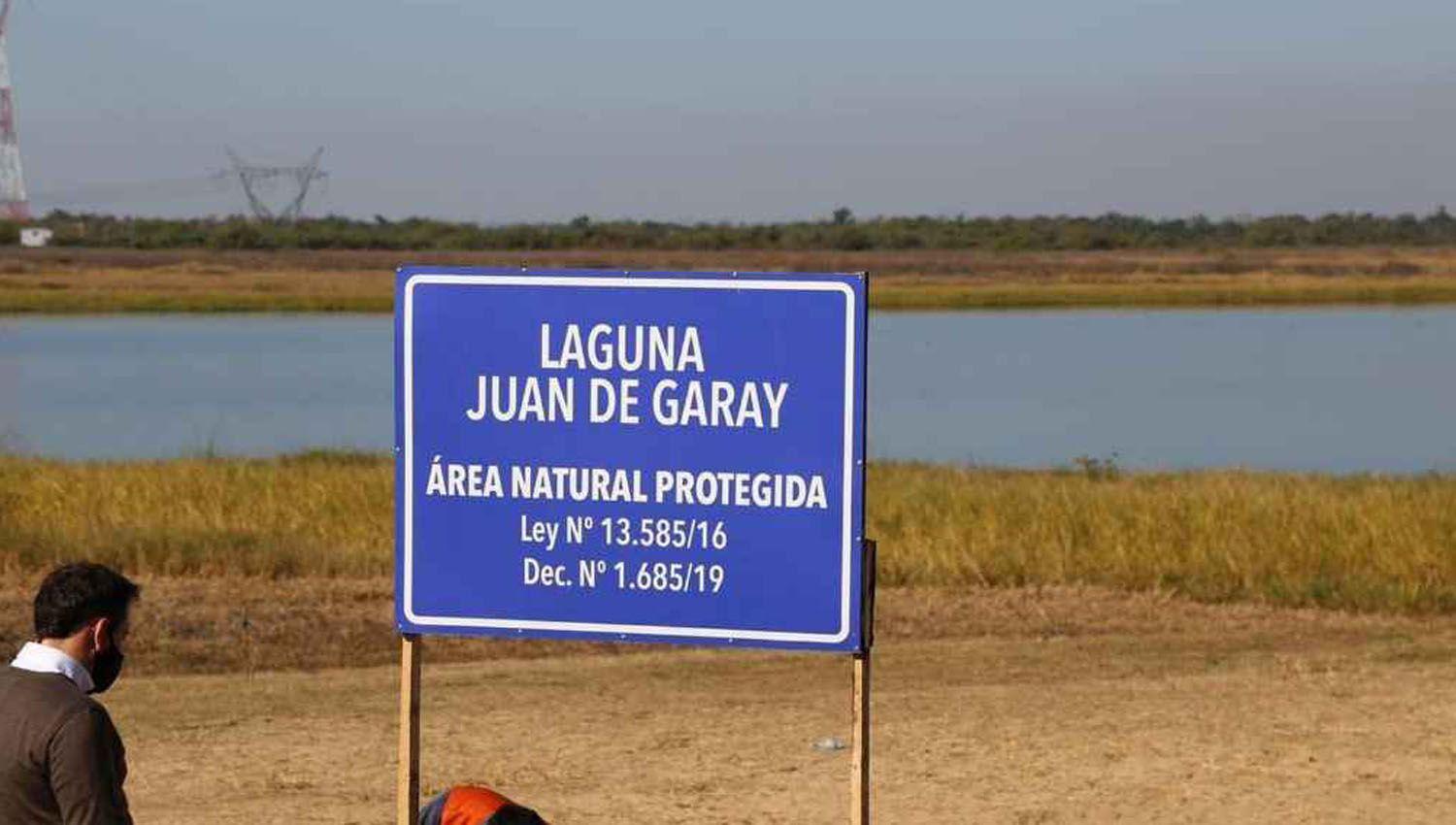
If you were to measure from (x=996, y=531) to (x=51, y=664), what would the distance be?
13415 millimetres

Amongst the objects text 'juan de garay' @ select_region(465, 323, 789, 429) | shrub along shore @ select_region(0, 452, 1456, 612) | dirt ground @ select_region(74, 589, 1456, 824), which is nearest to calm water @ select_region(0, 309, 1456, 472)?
shrub along shore @ select_region(0, 452, 1456, 612)

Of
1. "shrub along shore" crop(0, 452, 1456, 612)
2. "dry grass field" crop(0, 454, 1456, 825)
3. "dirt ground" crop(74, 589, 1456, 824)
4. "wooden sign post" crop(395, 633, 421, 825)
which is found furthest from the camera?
"shrub along shore" crop(0, 452, 1456, 612)

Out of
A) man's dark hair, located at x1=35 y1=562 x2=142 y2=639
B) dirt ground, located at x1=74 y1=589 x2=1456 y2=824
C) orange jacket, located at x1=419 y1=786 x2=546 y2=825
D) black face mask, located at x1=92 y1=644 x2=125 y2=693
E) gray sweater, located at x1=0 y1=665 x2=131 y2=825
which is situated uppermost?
man's dark hair, located at x1=35 y1=562 x2=142 y2=639

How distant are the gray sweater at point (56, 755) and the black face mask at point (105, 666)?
7 cm

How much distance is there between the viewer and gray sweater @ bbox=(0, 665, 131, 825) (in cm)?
484

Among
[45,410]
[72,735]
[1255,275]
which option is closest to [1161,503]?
[72,735]

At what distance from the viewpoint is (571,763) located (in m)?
9.92

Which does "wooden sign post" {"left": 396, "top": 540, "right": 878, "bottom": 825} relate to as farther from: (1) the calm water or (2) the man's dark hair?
(1) the calm water

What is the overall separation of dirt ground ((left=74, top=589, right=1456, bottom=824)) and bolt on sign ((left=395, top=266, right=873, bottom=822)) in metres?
2.70

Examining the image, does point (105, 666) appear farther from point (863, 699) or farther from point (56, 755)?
point (863, 699)

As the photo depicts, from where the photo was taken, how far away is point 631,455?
20.3 feet

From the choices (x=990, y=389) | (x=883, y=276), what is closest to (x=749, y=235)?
(x=883, y=276)

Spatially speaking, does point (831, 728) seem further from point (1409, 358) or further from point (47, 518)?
point (1409, 358)

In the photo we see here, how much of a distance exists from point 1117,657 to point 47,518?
8.85 metres
